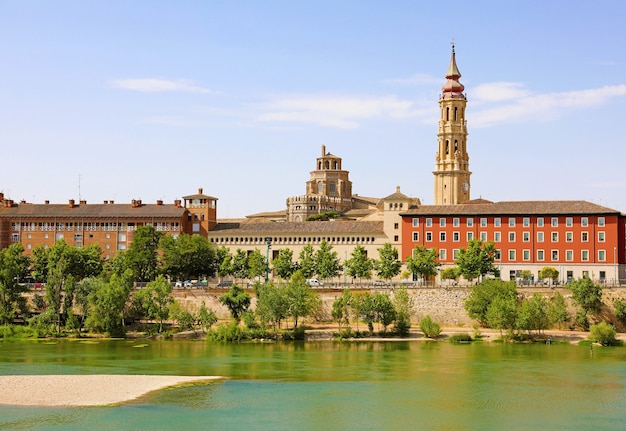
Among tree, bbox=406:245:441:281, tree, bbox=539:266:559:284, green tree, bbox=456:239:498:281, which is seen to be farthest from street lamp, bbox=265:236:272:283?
tree, bbox=539:266:559:284

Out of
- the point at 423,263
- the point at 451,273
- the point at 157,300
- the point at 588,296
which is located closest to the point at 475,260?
the point at 451,273

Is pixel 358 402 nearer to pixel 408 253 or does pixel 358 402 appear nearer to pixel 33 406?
pixel 33 406

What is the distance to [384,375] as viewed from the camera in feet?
195

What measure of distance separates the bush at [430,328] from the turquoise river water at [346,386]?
8.15ft

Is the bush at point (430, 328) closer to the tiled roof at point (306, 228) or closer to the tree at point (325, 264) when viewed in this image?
the tree at point (325, 264)

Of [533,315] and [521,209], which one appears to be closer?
[533,315]

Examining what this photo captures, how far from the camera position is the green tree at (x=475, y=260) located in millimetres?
90188

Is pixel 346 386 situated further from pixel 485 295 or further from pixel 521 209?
pixel 521 209

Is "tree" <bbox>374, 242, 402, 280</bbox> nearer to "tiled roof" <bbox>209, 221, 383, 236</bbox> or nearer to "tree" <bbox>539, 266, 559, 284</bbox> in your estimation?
"tiled roof" <bbox>209, 221, 383, 236</bbox>

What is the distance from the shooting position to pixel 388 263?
9600cm

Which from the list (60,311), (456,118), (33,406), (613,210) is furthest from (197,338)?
(456,118)

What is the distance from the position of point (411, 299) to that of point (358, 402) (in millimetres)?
36240

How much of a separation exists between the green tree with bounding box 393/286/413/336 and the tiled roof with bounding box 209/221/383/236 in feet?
69.5

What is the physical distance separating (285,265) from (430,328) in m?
24.9
